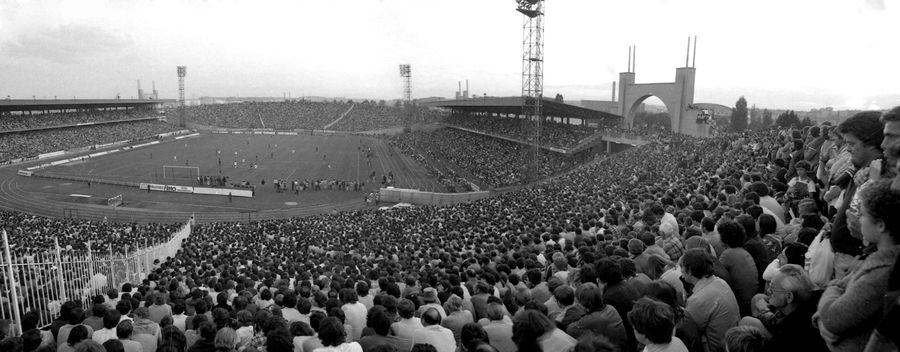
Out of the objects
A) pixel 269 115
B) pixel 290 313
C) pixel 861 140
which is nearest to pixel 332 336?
pixel 290 313

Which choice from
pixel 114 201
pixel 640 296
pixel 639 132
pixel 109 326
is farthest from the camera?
pixel 639 132

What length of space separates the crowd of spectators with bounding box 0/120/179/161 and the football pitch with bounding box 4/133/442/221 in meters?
6.87

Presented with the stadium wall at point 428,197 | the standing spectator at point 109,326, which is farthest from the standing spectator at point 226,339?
the stadium wall at point 428,197

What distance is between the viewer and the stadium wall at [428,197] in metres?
36.9

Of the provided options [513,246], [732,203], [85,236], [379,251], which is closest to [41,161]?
[85,236]

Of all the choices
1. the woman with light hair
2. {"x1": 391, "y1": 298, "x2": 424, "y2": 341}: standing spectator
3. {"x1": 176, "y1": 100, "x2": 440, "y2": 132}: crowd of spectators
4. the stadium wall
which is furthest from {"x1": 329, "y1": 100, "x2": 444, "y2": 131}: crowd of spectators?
the woman with light hair

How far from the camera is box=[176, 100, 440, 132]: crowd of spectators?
383 feet

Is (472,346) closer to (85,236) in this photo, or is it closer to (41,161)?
(85,236)

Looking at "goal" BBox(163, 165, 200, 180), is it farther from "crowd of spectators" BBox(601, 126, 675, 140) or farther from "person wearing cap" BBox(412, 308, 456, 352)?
"person wearing cap" BBox(412, 308, 456, 352)

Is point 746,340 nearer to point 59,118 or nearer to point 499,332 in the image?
point 499,332

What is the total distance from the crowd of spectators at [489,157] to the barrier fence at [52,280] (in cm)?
2946

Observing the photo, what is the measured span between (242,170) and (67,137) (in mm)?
37750

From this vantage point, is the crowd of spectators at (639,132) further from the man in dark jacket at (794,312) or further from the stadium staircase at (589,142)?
the man in dark jacket at (794,312)

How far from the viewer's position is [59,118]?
252ft
